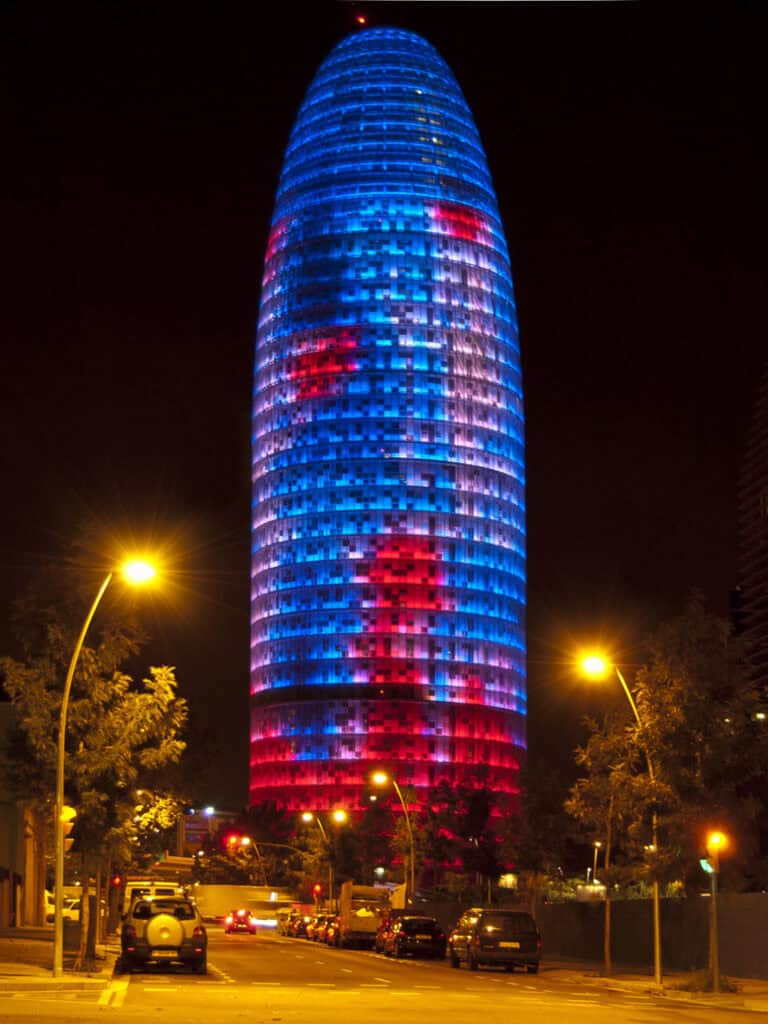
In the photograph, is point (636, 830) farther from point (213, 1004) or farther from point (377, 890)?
point (377, 890)

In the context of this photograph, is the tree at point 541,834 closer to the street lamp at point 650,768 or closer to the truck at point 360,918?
the truck at point 360,918

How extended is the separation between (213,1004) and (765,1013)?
1096cm

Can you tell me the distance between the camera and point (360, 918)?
245 feet

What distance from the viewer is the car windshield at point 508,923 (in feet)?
173

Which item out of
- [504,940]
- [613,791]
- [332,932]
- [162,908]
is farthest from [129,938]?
[332,932]

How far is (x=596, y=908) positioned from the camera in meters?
62.9

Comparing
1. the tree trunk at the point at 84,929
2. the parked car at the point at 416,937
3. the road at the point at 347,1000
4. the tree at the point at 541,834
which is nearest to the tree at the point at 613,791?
the road at the point at 347,1000

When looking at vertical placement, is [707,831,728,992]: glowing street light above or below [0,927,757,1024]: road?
above

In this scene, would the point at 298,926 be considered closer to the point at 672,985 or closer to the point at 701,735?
the point at 672,985

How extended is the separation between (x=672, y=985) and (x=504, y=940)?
31.1 ft

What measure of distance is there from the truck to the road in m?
22.1

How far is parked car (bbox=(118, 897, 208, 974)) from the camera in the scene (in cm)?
4362

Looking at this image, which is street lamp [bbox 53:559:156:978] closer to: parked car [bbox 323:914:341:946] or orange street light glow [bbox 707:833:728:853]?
orange street light glow [bbox 707:833:728:853]

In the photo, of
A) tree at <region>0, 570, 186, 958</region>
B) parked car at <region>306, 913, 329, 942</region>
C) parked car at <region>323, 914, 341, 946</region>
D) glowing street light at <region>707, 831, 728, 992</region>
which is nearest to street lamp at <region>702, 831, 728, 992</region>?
glowing street light at <region>707, 831, 728, 992</region>
